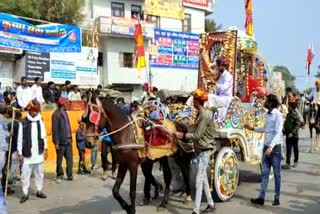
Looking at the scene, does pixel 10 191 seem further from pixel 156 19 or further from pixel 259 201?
pixel 156 19

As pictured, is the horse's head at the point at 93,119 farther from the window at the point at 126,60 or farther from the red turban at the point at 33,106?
the window at the point at 126,60

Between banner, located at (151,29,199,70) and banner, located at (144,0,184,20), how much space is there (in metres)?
2.32

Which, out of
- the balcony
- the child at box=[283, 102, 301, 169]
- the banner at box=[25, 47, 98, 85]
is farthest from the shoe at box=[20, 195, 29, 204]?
the balcony

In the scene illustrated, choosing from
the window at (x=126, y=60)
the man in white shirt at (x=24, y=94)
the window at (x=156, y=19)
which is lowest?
the man in white shirt at (x=24, y=94)

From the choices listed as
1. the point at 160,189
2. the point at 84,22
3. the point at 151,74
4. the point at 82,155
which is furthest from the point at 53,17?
the point at 160,189

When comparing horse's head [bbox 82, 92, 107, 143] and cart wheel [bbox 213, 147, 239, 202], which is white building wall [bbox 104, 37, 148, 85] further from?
horse's head [bbox 82, 92, 107, 143]

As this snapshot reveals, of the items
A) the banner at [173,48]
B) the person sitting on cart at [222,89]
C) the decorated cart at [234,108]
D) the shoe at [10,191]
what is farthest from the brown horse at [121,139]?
the banner at [173,48]

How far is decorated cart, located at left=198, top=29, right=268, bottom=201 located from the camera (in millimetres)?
9000

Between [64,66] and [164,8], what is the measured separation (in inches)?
492

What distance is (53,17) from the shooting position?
31531mm

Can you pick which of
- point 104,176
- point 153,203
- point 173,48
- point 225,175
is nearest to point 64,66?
point 173,48

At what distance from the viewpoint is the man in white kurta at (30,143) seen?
955cm

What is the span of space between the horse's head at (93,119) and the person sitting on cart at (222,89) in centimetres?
244

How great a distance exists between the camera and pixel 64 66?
92.8 feet
